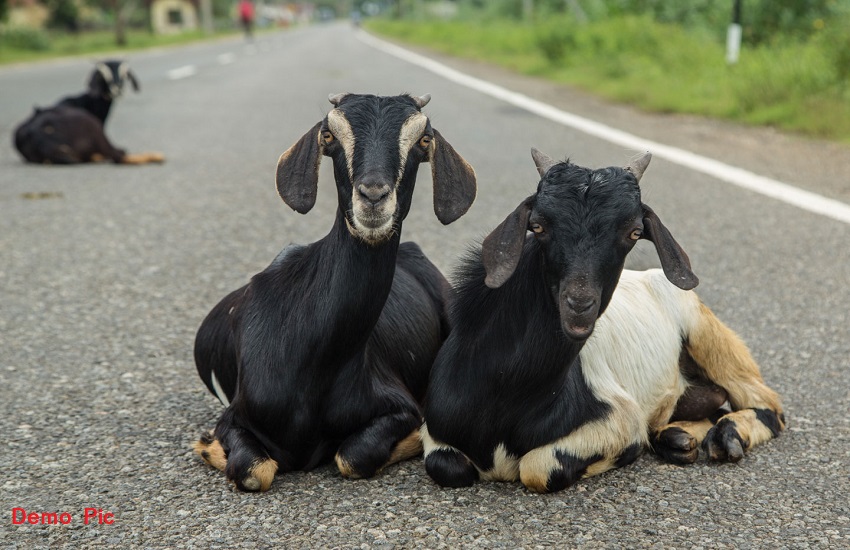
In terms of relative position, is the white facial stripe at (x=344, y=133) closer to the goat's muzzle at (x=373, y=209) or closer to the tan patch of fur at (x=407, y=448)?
the goat's muzzle at (x=373, y=209)

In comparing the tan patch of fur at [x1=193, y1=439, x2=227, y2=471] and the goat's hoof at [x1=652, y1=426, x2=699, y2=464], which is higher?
the tan patch of fur at [x1=193, y1=439, x2=227, y2=471]

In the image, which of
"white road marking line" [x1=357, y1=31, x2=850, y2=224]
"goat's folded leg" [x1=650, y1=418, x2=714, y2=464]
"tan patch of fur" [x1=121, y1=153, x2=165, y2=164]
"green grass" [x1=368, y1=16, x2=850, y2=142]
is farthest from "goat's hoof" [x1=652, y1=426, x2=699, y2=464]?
"tan patch of fur" [x1=121, y1=153, x2=165, y2=164]

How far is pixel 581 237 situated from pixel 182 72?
22.7 meters

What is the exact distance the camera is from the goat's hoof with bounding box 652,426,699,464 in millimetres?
3908

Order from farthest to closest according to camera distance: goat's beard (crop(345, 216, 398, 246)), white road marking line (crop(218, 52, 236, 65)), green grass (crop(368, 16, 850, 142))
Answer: white road marking line (crop(218, 52, 236, 65))
green grass (crop(368, 16, 850, 142))
goat's beard (crop(345, 216, 398, 246))

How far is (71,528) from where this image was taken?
132 inches

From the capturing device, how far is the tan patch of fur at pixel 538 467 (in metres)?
3.60

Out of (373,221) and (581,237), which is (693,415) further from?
(373,221)

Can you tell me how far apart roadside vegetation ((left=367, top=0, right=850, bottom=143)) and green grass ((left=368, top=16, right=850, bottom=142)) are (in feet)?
0.05

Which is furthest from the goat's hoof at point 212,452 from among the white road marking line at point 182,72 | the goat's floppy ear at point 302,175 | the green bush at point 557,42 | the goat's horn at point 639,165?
the white road marking line at point 182,72

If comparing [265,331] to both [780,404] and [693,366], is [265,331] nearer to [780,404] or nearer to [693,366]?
[693,366]

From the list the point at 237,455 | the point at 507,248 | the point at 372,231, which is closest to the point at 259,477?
the point at 237,455

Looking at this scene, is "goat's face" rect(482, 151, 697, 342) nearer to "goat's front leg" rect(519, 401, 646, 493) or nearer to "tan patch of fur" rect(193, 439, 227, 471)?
"goat's front leg" rect(519, 401, 646, 493)

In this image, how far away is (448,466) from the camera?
3672 millimetres
